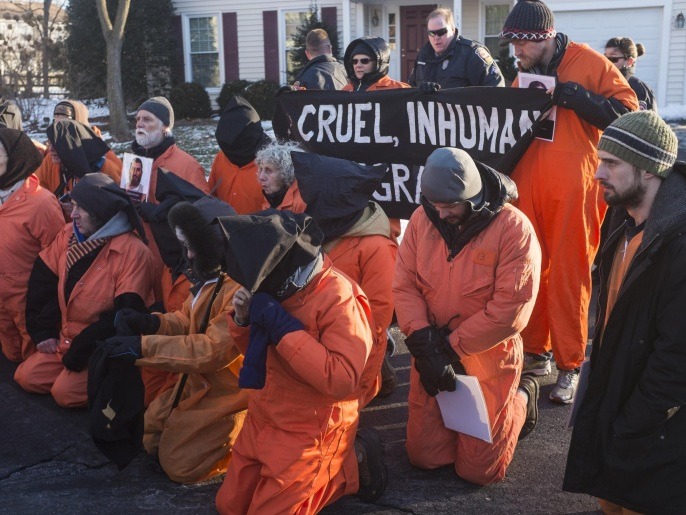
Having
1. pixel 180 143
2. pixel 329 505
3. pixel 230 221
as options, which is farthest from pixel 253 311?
pixel 180 143

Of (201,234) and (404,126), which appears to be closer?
(201,234)

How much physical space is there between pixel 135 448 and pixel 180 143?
44.0 feet

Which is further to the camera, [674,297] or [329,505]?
[329,505]

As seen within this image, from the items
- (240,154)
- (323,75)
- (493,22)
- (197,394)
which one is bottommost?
(197,394)

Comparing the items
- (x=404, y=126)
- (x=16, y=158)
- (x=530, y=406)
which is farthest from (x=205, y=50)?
(x=530, y=406)

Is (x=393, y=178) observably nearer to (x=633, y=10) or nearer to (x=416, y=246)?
(x=416, y=246)

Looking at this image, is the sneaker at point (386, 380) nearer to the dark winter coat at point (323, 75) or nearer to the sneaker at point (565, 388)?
the sneaker at point (565, 388)

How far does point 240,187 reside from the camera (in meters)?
6.01

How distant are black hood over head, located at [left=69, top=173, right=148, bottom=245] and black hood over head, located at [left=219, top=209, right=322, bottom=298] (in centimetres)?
187

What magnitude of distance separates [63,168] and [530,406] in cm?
435

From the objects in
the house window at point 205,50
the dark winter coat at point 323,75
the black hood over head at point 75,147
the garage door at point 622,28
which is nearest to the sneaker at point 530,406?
the black hood over head at point 75,147

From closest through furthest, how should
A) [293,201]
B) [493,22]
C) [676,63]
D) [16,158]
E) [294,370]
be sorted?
[294,370] → [293,201] → [16,158] → [676,63] → [493,22]

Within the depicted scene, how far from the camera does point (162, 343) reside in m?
4.01

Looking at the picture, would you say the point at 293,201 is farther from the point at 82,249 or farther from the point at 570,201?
the point at 570,201
